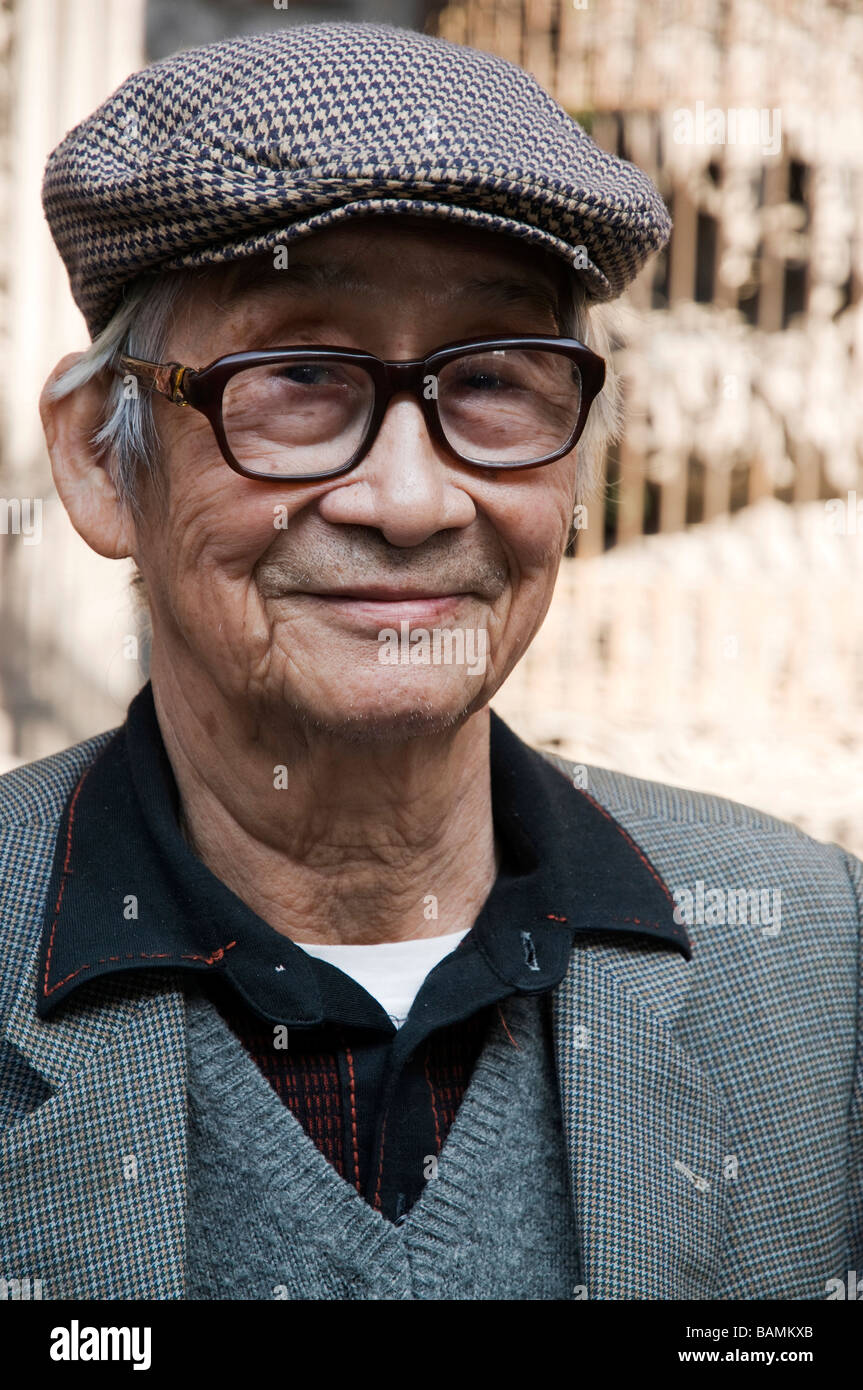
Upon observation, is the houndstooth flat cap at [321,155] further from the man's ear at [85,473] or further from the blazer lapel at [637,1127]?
the blazer lapel at [637,1127]

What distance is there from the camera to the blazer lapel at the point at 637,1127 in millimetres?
1560

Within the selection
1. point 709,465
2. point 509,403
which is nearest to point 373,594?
point 509,403

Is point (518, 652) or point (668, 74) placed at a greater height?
point (668, 74)

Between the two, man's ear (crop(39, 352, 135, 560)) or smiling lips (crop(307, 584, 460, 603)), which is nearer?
smiling lips (crop(307, 584, 460, 603))

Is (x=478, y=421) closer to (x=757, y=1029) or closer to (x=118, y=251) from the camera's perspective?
(x=118, y=251)

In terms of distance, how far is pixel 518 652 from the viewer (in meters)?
1.68

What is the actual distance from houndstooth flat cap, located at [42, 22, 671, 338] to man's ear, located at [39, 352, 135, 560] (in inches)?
6.9

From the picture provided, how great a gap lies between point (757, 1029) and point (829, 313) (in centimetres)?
309

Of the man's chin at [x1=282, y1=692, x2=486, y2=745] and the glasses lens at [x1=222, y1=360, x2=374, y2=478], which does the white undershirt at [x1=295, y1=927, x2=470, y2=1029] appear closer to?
the man's chin at [x1=282, y1=692, x2=486, y2=745]

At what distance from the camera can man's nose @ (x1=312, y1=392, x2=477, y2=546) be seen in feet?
4.80

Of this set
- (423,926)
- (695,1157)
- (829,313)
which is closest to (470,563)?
(423,926)

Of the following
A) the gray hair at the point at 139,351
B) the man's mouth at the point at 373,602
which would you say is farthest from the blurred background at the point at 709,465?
the man's mouth at the point at 373,602
